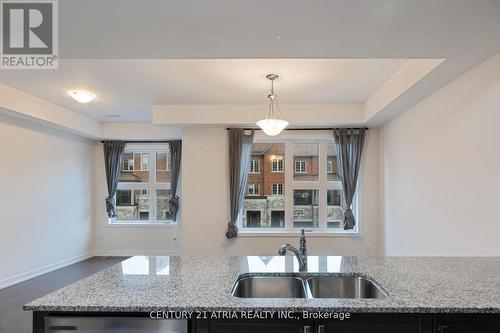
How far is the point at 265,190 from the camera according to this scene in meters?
5.64

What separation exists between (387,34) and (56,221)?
5718mm

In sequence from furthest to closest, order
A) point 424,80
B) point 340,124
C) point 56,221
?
point 56,221, point 340,124, point 424,80

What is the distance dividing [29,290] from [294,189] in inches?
164

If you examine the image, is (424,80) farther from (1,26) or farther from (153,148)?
(153,148)

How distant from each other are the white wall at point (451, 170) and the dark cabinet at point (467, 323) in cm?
130

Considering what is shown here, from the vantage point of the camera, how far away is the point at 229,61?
3.16 meters

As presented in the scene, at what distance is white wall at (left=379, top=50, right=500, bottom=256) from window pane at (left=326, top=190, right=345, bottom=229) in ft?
3.49

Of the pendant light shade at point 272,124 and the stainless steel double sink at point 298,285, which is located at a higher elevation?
the pendant light shade at point 272,124

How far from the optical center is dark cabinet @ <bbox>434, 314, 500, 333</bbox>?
54.4 inches

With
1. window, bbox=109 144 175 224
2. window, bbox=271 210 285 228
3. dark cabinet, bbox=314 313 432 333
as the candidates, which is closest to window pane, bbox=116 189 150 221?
window, bbox=109 144 175 224

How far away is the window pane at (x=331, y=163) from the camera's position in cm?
559

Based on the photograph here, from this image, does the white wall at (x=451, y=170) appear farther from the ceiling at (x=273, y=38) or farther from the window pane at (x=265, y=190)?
the window pane at (x=265, y=190)

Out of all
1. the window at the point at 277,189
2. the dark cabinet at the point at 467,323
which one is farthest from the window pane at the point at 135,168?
the dark cabinet at the point at 467,323

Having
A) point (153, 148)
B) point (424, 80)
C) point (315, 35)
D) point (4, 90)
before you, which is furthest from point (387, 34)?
point (153, 148)
